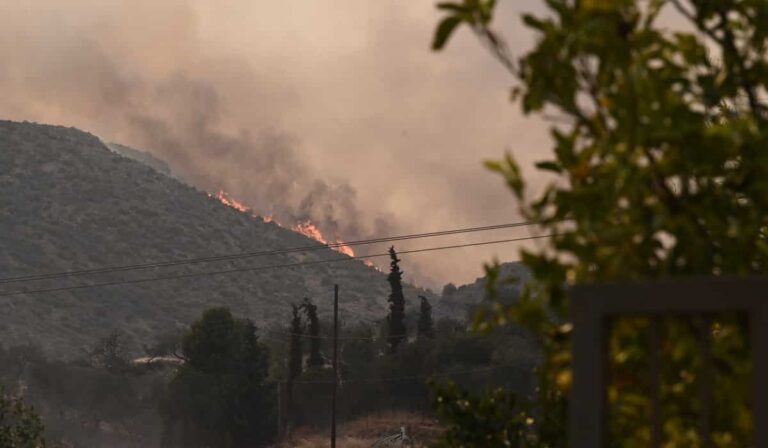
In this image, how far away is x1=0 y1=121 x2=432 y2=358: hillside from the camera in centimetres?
10025

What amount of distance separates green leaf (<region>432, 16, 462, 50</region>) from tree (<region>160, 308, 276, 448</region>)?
182 feet

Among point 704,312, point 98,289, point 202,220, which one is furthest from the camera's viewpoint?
point 202,220

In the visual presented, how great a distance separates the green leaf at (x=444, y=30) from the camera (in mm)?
4496

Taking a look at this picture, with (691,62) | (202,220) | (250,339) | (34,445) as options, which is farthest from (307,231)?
(691,62)

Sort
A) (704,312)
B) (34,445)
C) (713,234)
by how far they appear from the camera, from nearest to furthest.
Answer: (704,312) < (713,234) < (34,445)

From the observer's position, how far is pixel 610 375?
420 centimetres

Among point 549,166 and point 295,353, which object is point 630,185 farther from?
point 295,353

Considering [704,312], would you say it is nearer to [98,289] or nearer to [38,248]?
[98,289]

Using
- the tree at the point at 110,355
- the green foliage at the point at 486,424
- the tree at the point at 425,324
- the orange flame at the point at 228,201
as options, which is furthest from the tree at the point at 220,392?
the orange flame at the point at 228,201

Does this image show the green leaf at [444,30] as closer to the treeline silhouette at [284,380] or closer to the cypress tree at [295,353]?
the treeline silhouette at [284,380]

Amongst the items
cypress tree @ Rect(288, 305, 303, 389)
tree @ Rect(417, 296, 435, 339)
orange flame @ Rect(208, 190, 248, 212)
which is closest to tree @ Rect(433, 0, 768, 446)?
cypress tree @ Rect(288, 305, 303, 389)

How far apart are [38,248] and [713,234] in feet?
368

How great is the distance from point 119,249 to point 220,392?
61.7 metres

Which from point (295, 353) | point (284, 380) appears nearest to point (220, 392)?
point (284, 380)
